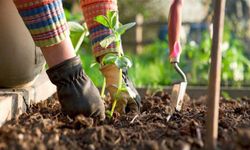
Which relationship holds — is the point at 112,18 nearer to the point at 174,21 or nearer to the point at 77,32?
the point at 174,21

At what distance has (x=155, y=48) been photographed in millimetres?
6301

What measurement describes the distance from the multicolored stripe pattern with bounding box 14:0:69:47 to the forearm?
1.45 ft

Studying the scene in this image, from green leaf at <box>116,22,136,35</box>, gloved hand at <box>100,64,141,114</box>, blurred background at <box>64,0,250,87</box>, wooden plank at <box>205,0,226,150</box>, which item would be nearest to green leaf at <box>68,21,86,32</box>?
blurred background at <box>64,0,250,87</box>

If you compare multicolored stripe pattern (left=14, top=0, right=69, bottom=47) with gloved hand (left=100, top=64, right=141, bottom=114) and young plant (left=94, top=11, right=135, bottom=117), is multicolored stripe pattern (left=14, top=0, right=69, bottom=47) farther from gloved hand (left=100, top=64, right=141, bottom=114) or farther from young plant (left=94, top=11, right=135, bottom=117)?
gloved hand (left=100, top=64, right=141, bottom=114)

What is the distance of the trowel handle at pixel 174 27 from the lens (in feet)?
6.30

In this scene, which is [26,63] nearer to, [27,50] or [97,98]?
[27,50]

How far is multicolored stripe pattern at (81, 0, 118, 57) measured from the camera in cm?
209

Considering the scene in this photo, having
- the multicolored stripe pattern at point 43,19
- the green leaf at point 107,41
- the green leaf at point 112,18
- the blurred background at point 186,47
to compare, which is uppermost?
the multicolored stripe pattern at point 43,19

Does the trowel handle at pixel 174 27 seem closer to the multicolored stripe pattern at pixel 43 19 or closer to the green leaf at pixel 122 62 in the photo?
the green leaf at pixel 122 62

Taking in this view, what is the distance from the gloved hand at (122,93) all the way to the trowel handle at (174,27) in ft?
0.71

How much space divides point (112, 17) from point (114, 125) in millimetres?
419

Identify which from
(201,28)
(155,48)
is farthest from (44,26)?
(201,28)

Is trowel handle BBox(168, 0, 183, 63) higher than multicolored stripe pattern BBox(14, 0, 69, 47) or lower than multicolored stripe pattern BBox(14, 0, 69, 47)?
lower

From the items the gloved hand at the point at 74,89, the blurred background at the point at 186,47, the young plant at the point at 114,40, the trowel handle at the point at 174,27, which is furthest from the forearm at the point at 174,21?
the blurred background at the point at 186,47
